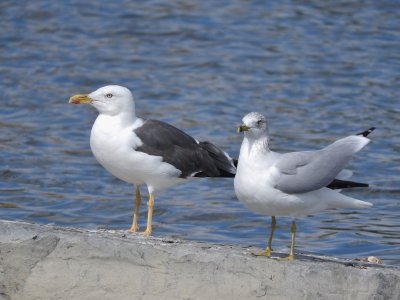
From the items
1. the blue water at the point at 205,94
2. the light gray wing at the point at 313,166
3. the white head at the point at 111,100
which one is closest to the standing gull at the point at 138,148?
the white head at the point at 111,100

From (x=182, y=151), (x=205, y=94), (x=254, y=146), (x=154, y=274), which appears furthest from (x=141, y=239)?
(x=205, y=94)

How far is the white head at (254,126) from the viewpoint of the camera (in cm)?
620

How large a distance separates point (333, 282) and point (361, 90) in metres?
8.26

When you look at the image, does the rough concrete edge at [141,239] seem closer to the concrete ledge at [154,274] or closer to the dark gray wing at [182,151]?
the concrete ledge at [154,274]

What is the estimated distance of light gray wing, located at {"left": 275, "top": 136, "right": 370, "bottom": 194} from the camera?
20.0 feet

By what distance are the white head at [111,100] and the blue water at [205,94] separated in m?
2.08

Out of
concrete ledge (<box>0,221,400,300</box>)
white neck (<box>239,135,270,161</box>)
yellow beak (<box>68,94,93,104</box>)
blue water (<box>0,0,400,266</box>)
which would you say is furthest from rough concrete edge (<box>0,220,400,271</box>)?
blue water (<box>0,0,400,266</box>)

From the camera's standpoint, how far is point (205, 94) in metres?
14.0

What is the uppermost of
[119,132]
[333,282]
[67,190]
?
[119,132]

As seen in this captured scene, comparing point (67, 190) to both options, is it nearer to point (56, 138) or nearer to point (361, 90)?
point (56, 138)

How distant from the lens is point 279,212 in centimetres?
620

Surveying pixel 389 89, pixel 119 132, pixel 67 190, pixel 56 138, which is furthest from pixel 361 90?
pixel 119 132

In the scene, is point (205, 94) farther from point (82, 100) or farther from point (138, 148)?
point (138, 148)

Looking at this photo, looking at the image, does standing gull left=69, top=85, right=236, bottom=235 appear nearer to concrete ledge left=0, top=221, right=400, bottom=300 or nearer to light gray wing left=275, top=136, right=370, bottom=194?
concrete ledge left=0, top=221, right=400, bottom=300
